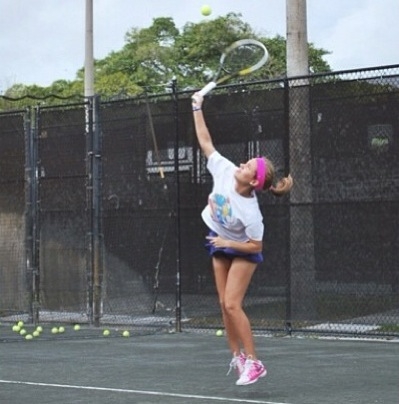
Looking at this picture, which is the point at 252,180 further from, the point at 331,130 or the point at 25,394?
the point at 331,130

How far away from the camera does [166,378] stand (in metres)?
8.40

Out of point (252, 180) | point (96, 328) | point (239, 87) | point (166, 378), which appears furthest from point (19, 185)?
point (252, 180)

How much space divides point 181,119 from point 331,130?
83.6 inches

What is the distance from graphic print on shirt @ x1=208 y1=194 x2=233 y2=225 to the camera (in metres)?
7.44

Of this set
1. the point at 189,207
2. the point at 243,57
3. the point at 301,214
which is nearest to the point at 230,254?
the point at 243,57

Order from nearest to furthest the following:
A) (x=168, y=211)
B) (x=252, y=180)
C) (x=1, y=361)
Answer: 1. (x=252, y=180)
2. (x=1, y=361)
3. (x=168, y=211)

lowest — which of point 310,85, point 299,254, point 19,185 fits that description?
point 299,254

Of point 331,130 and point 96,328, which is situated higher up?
point 331,130

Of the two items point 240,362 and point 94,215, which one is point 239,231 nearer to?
point 240,362

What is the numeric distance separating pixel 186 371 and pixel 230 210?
198 cm

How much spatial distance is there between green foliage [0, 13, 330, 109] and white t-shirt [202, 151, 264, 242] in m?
36.1

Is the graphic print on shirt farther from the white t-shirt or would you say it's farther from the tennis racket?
the tennis racket

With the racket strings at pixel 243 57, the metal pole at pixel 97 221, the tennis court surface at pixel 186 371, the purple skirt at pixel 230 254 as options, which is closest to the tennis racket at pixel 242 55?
the racket strings at pixel 243 57

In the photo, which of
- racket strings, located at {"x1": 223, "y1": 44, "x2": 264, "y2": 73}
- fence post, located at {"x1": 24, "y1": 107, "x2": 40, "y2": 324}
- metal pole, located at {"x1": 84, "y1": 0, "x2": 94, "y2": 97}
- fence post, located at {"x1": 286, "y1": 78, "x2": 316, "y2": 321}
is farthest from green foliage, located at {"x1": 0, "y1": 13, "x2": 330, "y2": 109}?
racket strings, located at {"x1": 223, "y1": 44, "x2": 264, "y2": 73}
